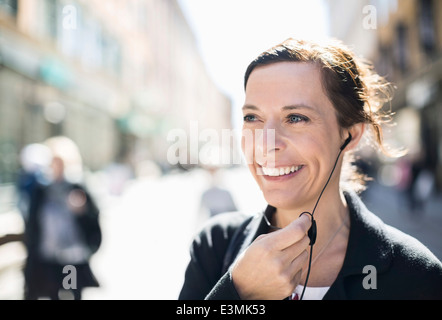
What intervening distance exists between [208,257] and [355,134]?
2.30ft

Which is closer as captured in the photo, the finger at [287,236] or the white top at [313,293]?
the finger at [287,236]

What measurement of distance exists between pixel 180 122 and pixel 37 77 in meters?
33.4

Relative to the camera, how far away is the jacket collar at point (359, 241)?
1.31 metres

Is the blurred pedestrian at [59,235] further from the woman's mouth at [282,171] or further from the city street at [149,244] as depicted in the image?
the woman's mouth at [282,171]

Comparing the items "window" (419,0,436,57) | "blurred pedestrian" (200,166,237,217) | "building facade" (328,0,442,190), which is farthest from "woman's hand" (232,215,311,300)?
"window" (419,0,436,57)

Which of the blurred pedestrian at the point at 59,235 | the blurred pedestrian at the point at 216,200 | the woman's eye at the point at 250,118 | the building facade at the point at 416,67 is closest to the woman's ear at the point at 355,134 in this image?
the woman's eye at the point at 250,118

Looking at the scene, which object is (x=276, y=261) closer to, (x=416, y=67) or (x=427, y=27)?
(x=427, y=27)

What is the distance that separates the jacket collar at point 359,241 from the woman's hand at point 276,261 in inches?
11.5

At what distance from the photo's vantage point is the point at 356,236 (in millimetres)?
1427

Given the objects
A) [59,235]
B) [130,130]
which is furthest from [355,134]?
[130,130]

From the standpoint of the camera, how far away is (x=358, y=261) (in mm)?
1339

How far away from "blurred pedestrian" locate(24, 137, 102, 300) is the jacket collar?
8.53ft

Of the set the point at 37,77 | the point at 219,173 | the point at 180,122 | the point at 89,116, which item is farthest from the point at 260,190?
the point at 180,122
